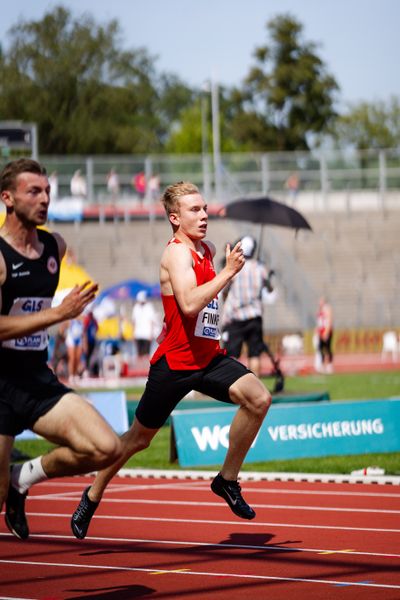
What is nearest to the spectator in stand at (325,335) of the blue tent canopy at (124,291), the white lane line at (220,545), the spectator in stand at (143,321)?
the spectator in stand at (143,321)

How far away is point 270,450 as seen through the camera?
13656 mm

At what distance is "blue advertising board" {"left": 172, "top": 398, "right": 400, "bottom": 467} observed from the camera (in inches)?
528

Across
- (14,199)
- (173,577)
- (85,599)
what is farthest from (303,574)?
(14,199)

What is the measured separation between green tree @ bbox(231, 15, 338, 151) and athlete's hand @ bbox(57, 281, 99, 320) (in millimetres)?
73763

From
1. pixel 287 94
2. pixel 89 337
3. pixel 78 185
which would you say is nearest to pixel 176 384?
pixel 89 337

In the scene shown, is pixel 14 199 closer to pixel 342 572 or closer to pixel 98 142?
pixel 342 572

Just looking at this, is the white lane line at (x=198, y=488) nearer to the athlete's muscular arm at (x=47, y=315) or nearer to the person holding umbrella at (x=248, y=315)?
the athlete's muscular arm at (x=47, y=315)

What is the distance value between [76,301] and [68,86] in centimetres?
7532

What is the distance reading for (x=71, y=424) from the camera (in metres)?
6.64

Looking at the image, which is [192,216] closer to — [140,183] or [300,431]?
[300,431]

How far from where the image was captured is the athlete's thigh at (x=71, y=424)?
6.64 metres

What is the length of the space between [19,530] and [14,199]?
1.69m

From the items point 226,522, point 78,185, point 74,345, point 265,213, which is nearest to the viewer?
point 226,522

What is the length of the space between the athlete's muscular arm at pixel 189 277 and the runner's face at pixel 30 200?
1.31 metres
